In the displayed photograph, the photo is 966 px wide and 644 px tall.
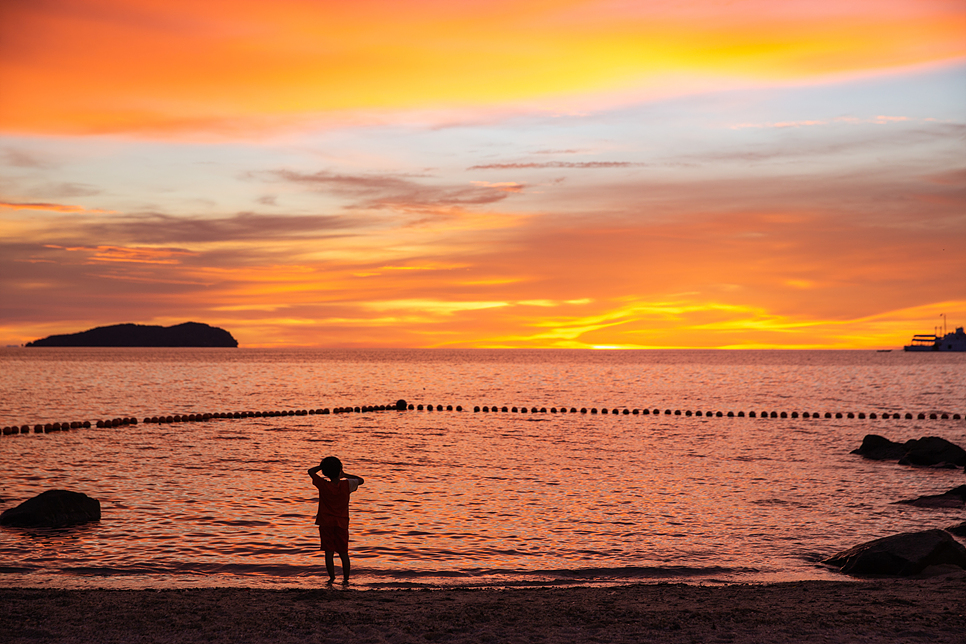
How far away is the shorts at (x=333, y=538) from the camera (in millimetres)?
12031

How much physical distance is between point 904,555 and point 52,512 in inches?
706

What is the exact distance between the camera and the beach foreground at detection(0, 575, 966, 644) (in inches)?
369

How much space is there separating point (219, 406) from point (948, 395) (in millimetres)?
74695

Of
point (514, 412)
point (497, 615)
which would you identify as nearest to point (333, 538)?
point (497, 615)

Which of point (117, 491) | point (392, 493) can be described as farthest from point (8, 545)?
point (392, 493)

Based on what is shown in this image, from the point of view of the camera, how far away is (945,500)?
20.7m

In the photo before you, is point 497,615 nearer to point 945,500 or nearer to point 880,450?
point 945,500

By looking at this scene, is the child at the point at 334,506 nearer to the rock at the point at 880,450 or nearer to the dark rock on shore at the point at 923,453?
the dark rock on shore at the point at 923,453

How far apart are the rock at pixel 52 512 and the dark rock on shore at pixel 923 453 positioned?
2968 centimetres

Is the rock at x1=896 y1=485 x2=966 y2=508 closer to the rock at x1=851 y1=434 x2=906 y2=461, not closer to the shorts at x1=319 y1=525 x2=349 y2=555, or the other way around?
the rock at x1=851 y1=434 x2=906 y2=461

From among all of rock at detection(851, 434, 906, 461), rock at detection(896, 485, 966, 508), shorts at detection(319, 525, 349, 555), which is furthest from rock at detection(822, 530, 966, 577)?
rock at detection(851, 434, 906, 461)

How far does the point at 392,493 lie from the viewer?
72.3 ft

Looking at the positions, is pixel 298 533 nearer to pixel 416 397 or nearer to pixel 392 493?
pixel 392 493

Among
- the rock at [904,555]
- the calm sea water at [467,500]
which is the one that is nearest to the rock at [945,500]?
the calm sea water at [467,500]
